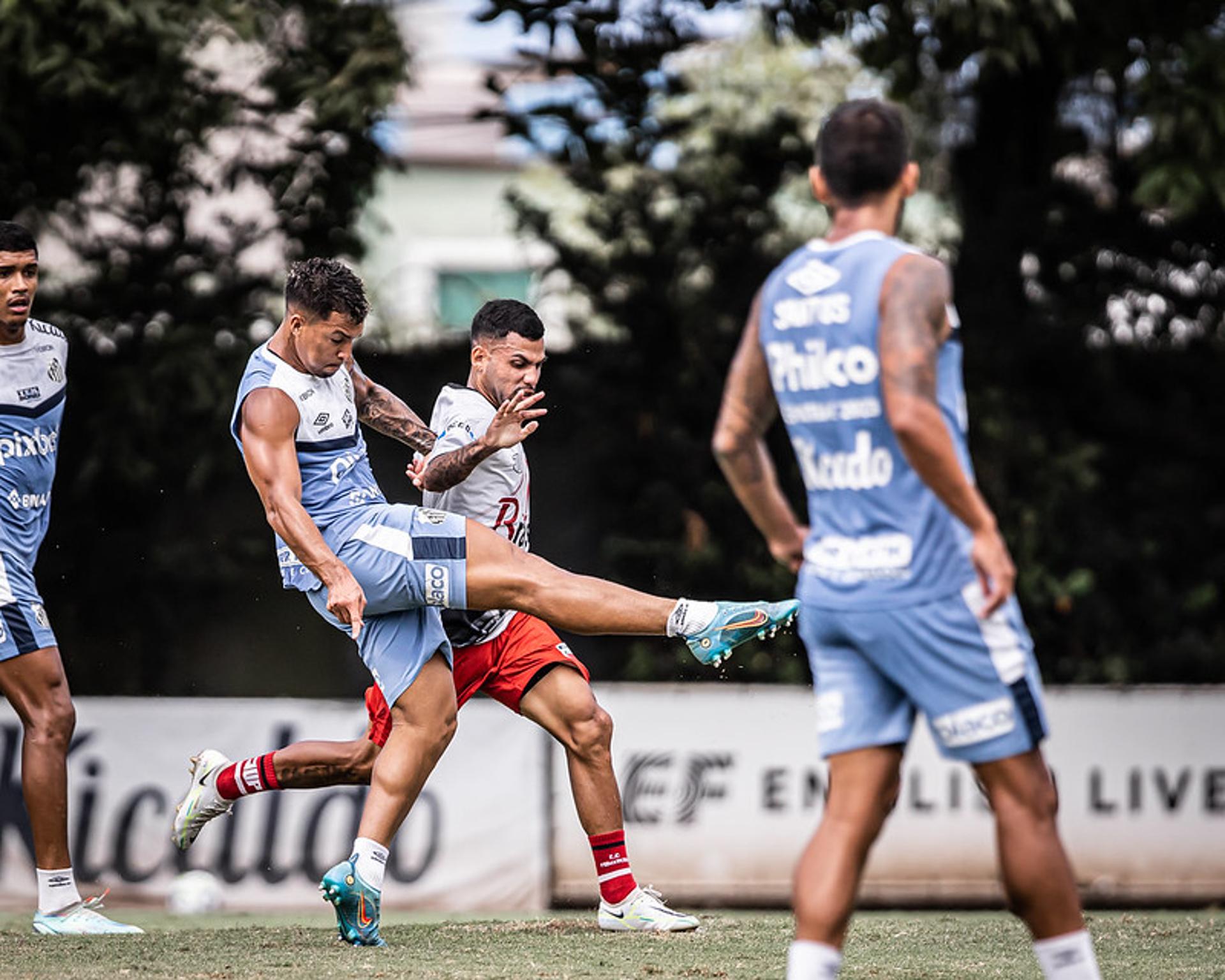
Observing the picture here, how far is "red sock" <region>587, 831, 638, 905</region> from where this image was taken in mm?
6332

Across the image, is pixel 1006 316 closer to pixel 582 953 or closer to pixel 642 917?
pixel 642 917

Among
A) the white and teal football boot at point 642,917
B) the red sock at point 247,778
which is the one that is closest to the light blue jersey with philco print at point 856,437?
the white and teal football boot at point 642,917

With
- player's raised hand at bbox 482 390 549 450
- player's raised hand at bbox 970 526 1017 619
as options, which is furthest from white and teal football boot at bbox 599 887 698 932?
player's raised hand at bbox 970 526 1017 619

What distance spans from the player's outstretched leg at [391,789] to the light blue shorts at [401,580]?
0.21 feet

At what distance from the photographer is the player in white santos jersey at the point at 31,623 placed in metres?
6.45

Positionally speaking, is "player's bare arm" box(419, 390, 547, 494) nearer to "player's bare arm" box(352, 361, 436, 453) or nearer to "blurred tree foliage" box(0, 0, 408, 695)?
"player's bare arm" box(352, 361, 436, 453)

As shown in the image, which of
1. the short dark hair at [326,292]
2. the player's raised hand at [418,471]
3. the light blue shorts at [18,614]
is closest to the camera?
the short dark hair at [326,292]

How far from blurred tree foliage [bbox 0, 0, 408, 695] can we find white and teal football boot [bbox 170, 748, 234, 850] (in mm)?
4450

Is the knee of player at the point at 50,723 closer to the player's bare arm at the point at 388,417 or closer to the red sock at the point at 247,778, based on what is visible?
the red sock at the point at 247,778

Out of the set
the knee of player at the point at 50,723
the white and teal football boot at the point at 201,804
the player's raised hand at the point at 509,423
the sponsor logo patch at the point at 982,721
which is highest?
the player's raised hand at the point at 509,423

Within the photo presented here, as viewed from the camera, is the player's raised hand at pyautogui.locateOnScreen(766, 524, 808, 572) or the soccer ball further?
the soccer ball

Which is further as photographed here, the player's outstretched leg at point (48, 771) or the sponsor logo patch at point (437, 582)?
the player's outstretched leg at point (48, 771)

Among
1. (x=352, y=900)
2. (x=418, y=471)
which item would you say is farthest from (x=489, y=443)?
(x=352, y=900)

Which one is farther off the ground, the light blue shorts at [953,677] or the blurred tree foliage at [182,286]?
the blurred tree foliage at [182,286]
